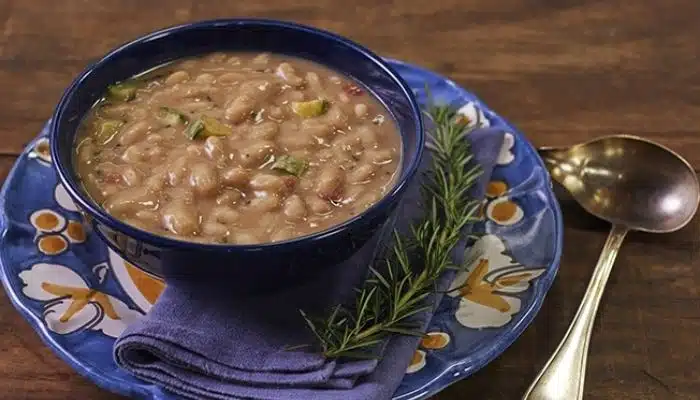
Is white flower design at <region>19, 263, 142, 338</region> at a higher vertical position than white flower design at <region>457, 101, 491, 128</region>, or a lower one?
lower

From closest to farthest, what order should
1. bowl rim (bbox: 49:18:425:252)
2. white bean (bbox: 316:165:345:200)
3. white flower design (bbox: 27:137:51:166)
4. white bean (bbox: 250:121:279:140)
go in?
bowl rim (bbox: 49:18:425:252) < white bean (bbox: 316:165:345:200) < white bean (bbox: 250:121:279:140) < white flower design (bbox: 27:137:51:166)

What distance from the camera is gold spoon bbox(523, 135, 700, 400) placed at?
2254 millimetres

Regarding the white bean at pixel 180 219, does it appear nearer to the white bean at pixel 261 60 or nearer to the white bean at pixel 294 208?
the white bean at pixel 294 208

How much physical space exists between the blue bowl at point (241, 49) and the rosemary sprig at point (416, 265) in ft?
0.33

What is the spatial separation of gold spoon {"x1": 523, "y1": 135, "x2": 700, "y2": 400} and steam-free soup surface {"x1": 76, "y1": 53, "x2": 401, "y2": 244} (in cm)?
58

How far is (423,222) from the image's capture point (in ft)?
6.77

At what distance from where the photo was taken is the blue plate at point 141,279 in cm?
175

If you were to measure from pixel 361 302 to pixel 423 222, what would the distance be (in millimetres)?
334

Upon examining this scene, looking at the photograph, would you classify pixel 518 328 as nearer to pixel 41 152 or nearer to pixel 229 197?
pixel 229 197

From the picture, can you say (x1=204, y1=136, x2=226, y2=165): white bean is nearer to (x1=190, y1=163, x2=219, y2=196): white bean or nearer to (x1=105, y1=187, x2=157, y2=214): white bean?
(x1=190, y1=163, x2=219, y2=196): white bean

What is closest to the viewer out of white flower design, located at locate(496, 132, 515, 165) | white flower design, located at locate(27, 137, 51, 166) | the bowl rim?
the bowl rim

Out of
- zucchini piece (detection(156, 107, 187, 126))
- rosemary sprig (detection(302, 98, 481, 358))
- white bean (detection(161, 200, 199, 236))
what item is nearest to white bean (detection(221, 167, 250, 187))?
white bean (detection(161, 200, 199, 236))

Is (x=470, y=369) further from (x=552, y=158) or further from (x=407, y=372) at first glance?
(x=552, y=158)

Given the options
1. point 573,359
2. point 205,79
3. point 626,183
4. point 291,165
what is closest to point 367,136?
point 291,165
